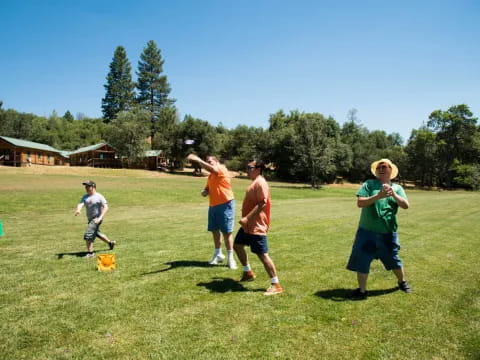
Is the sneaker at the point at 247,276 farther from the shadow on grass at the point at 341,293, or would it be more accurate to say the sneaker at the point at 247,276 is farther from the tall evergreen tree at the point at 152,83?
the tall evergreen tree at the point at 152,83

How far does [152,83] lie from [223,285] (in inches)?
4037

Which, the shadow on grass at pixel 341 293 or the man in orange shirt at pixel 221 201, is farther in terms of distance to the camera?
the man in orange shirt at pixel 221 201

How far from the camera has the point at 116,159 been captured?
255 feet

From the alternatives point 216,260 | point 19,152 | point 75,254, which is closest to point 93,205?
point 75,254

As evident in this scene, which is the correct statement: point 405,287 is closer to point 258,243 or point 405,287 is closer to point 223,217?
point 258,243

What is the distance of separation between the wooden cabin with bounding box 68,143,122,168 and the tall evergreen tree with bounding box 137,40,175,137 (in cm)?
2609

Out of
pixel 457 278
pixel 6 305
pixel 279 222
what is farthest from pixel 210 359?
pixel 279 222

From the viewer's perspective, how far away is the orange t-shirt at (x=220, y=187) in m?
7.05

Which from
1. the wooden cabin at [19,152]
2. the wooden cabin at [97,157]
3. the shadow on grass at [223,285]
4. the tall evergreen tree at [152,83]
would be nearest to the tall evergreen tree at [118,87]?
the tall evergreen tree at [152,83]

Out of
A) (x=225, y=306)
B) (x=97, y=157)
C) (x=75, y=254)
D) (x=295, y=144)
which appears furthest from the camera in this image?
(x=97, y=157)

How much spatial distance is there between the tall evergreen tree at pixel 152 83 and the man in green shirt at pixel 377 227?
326 feet

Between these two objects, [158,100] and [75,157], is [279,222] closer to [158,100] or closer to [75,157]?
[75,157]

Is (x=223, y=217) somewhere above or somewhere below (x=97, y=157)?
below

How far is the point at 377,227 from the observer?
16.9ft
